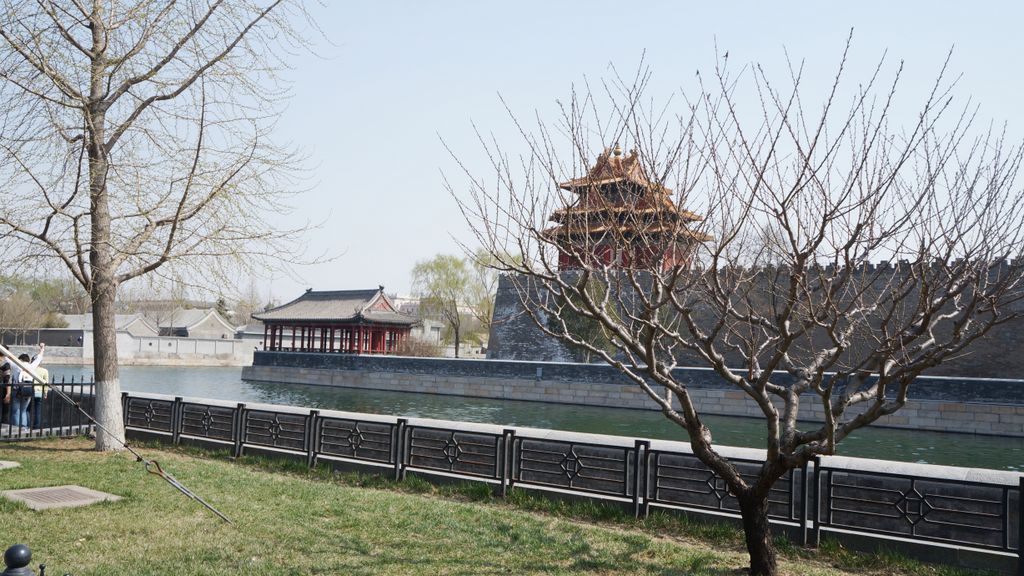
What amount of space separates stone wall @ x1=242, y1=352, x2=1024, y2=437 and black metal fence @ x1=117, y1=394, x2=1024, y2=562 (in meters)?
16.8

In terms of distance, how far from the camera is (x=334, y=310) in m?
38.5

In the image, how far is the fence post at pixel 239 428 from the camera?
8602mm

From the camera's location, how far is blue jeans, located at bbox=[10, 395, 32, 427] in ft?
29.7

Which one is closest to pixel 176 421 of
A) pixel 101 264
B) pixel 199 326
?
pixel 101 264

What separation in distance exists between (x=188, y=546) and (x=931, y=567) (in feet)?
14.9

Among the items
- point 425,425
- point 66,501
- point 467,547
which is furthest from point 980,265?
point 66,501

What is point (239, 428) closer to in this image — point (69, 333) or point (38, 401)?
point (38, 401)

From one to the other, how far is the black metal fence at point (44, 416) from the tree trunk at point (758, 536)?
24.7 feet

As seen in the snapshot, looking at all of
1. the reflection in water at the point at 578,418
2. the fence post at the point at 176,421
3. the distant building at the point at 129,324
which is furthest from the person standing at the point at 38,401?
the distant building at the point at 129,324

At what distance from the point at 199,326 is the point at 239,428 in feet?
166

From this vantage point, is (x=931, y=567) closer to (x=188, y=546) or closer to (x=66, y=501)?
(x=188, y=546)

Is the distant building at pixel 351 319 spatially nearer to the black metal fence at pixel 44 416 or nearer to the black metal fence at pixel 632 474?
the black metal fence at pixel 44 416

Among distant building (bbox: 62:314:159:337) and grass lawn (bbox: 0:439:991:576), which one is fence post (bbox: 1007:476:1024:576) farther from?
distant building (bbox: 62:314:159:337)

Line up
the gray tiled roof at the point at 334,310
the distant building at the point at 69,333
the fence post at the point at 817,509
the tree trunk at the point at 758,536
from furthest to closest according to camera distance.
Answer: the distant building at the point at 69,333
the gray tiled roof at the point at 334,310
the fence post at the point at 817,509
the tree trunk at the point at 758,536
